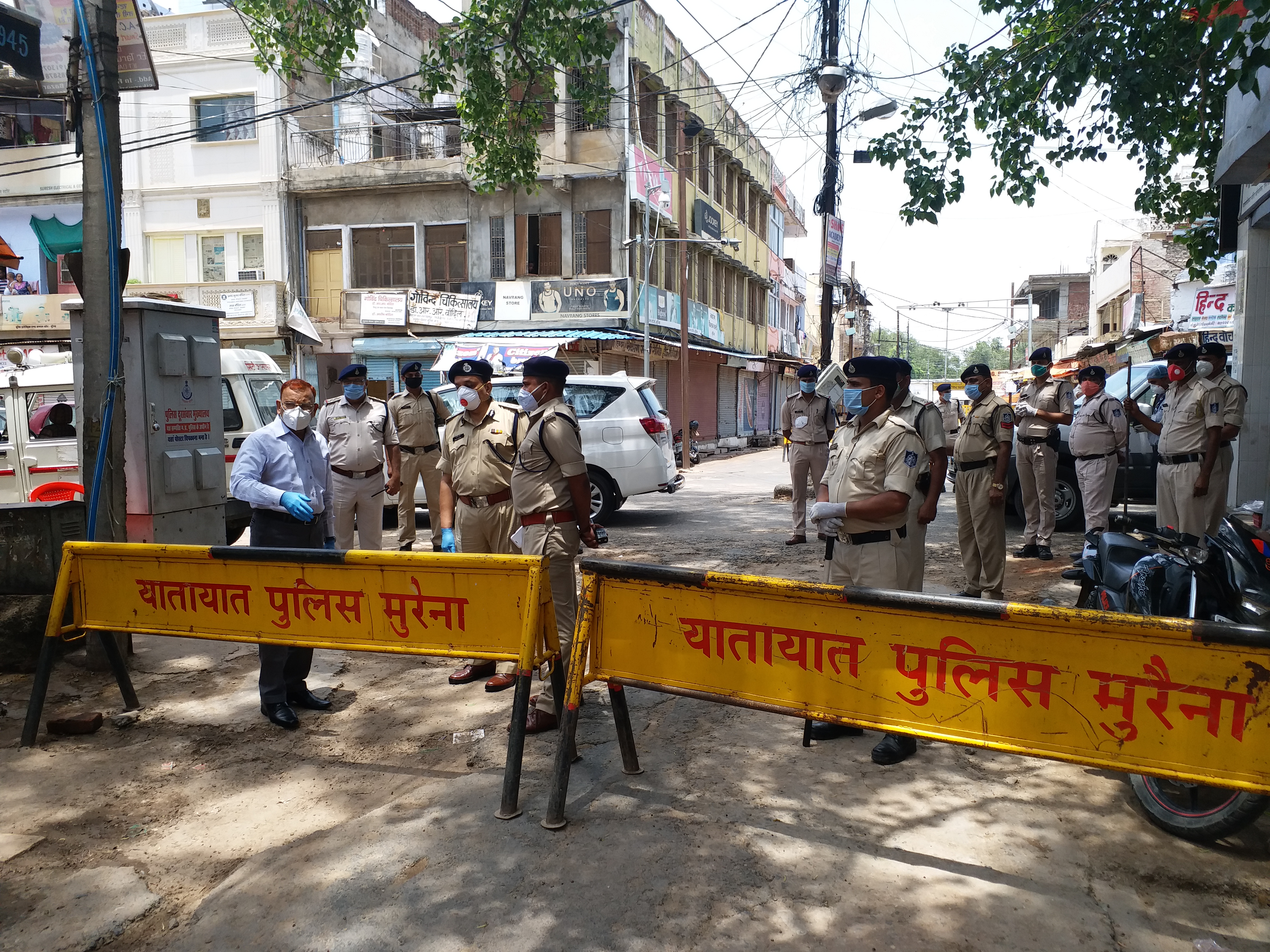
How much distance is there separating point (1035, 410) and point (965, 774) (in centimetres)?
551

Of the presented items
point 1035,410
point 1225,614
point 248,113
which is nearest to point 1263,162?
point 1035,410

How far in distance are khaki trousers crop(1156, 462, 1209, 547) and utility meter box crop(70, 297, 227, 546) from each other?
712 cm

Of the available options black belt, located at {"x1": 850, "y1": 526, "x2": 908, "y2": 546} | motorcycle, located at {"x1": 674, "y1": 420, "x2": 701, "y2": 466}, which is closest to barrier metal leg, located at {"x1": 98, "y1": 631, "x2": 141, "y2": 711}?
black belt, located at {"x1": 850, "y1": 526, "x2": 908, "y2": 546}

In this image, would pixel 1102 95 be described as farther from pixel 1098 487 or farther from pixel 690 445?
pixel 690 445

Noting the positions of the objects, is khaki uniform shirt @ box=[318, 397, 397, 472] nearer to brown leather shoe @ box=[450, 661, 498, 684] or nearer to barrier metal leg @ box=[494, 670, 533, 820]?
brown leather shoe @ box=[450, 661, 498, 684]

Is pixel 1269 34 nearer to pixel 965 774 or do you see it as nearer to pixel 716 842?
pixel 965 774

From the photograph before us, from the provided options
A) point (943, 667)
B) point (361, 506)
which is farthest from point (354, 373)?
point (943, 667)

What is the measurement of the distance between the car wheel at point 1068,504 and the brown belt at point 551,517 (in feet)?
24.3

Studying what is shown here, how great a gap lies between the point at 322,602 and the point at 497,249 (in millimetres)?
20157

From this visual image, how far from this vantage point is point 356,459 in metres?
6.89

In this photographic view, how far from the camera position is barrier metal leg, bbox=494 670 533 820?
3418 mm

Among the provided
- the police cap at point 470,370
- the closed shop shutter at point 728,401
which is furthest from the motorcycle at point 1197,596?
the closed shop shutter at point 728,401

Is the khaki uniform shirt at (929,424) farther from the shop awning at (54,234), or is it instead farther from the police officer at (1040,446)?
the shop awning at (54,234)

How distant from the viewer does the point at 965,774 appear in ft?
12.7
